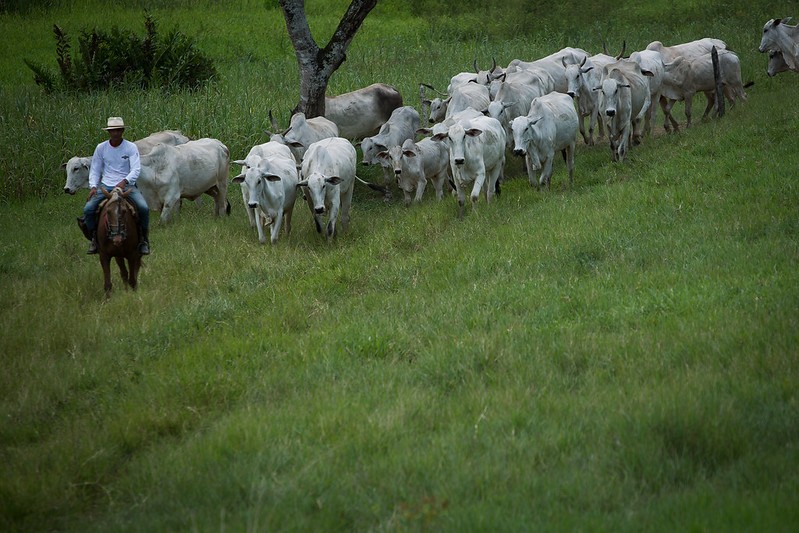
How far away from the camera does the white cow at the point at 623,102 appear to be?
15492mm

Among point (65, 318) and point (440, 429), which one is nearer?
point (440, 429)

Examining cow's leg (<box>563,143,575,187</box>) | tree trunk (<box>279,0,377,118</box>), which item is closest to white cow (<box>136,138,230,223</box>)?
tree trunk (<box>279,0,377,118</box>)

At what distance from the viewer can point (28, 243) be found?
1353cm

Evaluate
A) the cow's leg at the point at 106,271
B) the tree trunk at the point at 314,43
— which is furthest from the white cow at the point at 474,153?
the cow's leg at the point at 106,271

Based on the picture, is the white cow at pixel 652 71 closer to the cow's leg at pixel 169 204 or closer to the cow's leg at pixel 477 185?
the cow's leg at pixel 477 185

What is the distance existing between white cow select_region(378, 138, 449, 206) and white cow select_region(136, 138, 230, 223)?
2.60 metres

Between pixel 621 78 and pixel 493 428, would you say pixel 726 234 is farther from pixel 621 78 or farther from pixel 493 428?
pixel 621 78

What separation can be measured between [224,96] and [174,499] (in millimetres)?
16326

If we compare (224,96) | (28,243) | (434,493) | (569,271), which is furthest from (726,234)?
(224,96)

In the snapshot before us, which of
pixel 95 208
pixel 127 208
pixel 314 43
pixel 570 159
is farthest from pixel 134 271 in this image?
pixel 570 159

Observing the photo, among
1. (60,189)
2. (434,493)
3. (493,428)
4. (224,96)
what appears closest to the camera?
(434,493)

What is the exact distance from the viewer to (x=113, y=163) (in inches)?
434

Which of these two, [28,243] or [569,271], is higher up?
[569,271]

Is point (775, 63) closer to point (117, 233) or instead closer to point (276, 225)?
point (276, 225)
